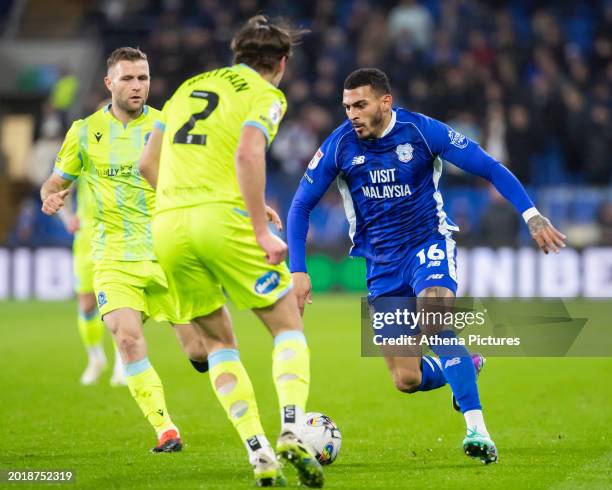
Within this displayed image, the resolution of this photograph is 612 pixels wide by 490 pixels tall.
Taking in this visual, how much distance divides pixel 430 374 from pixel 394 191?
1203 millimetres

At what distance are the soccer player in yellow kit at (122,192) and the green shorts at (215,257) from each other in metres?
1.92

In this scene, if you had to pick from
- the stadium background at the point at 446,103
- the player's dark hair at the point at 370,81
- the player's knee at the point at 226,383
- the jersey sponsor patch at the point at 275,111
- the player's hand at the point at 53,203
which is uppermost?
the stadium background at the point at 446,103

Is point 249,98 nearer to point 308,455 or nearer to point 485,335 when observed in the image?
point 308,455

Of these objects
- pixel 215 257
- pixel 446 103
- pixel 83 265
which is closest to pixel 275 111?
pixel 215 257

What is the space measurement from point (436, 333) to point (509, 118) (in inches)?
570

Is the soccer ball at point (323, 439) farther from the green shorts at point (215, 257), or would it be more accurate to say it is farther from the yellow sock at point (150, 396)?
the green shorts at point (215, 257)

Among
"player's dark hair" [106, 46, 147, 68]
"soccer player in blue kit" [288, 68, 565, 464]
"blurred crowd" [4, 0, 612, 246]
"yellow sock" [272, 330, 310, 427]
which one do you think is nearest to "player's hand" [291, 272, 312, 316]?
"soccer player in blue kit" [288, 68, 565, 464]

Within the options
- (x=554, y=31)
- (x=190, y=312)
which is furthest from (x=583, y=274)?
(x=190, y=312)

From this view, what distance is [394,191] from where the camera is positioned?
7.77 metres

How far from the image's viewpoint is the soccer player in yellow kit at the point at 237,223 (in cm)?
585

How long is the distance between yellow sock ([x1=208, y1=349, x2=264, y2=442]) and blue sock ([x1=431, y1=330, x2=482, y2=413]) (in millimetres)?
1561

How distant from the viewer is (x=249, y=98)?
5.93 metres

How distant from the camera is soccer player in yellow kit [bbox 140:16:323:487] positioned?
585 centimetres

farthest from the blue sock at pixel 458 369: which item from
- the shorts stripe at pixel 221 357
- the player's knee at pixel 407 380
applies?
the shorts stripe at pixel 221 357
